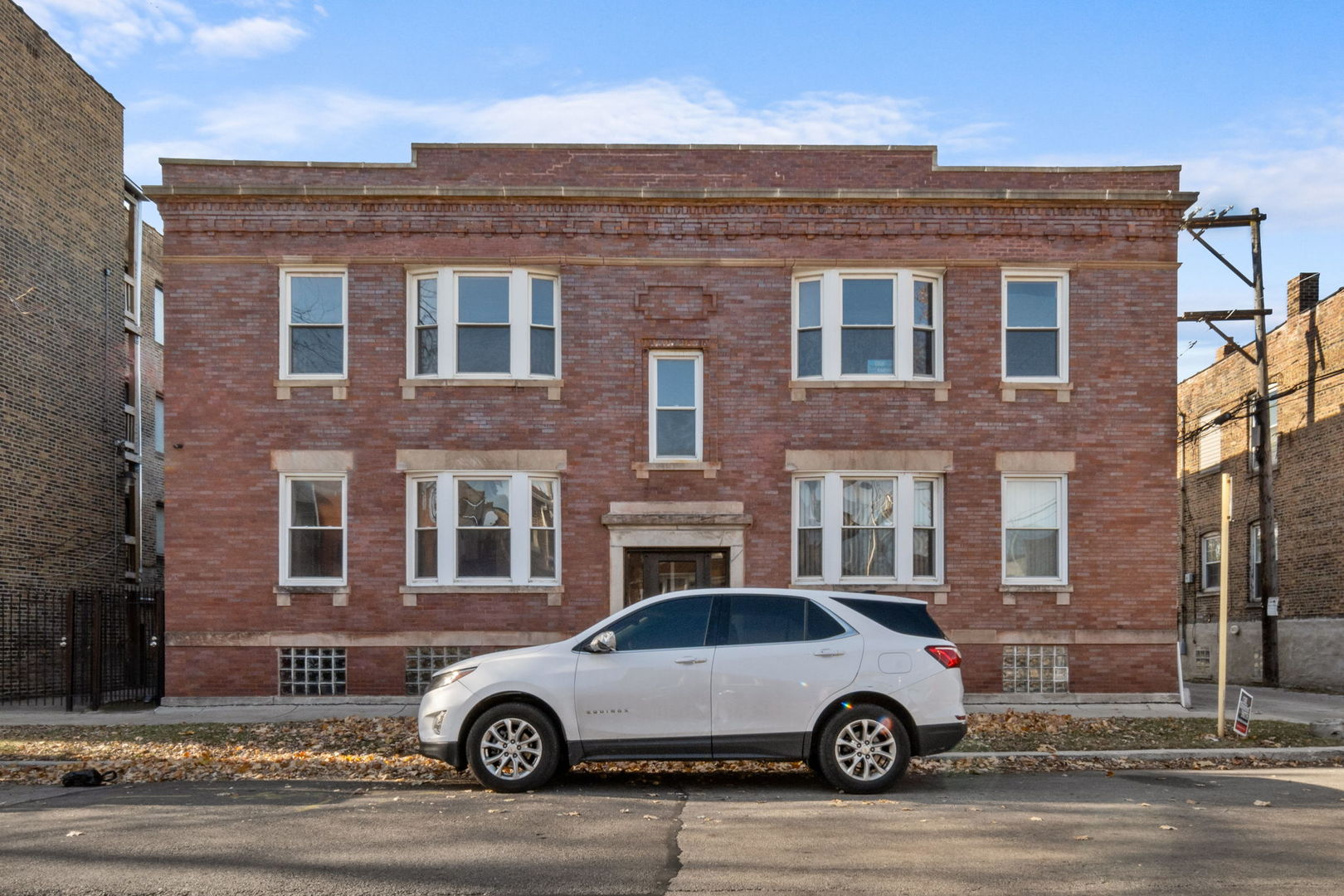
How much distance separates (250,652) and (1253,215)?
20081mm

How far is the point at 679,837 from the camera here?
28.3 feet

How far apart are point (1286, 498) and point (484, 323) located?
58.3ft

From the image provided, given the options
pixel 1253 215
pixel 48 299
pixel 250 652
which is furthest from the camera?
pixel 1253 215

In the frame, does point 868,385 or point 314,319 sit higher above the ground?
point 314,319

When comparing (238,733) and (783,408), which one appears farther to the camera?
(783,408)

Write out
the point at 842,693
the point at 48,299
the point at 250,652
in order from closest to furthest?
1. the point at 842,693
2. the point at 250,652
3. the point at 48,299

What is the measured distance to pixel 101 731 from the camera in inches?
598

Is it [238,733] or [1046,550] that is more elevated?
[1046,550]

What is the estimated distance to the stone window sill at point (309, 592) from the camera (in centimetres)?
1805

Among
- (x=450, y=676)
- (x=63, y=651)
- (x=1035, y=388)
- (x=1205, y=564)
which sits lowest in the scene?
(x=63, y=651)

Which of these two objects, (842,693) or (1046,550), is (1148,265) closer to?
(1046,550)

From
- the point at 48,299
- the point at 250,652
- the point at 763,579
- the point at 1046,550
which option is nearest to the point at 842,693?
the point at 763,579

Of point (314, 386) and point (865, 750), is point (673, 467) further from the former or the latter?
point (865, 750)

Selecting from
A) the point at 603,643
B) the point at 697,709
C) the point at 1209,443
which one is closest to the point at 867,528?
the point at 697,709
